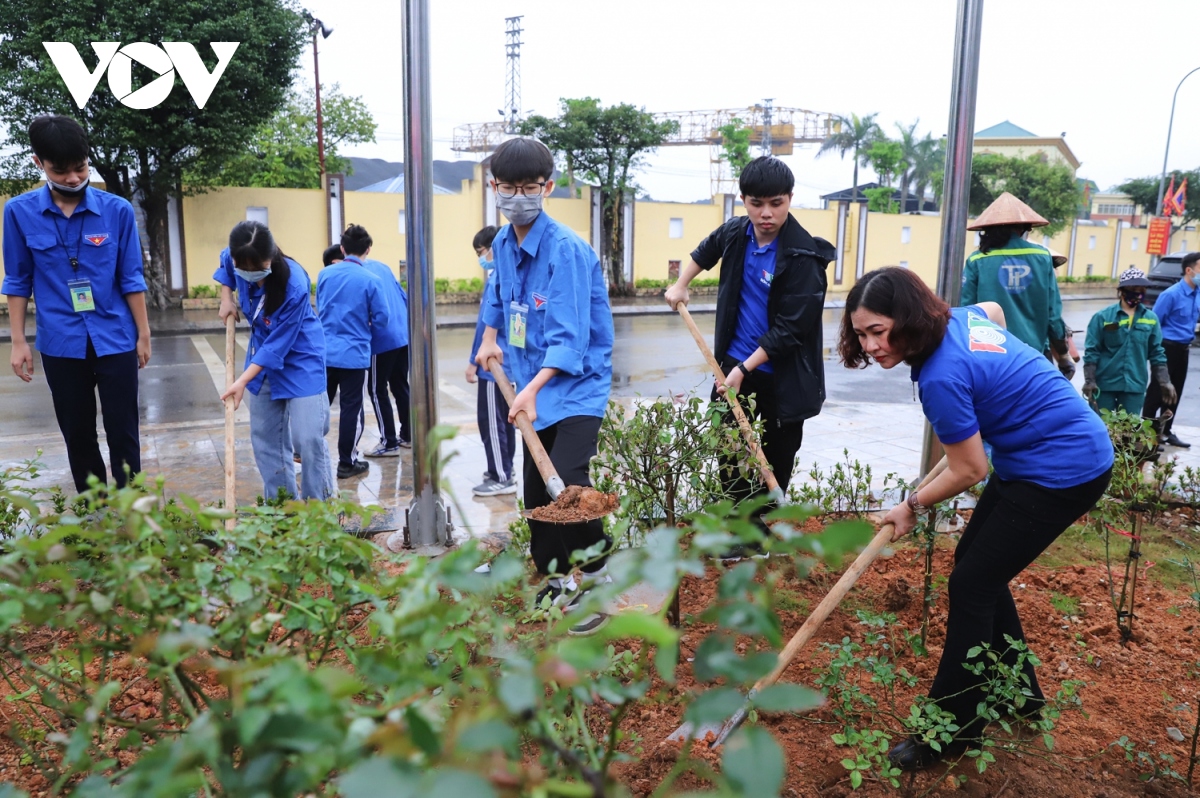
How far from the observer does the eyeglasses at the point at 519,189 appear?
3.40 meters

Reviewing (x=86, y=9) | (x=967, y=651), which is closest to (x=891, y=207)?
(x=86, y=9)

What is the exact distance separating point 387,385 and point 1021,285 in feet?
14.2

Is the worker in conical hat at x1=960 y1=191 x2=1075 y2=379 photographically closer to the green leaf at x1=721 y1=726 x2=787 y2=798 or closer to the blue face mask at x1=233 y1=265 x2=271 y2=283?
the blue face mask at x1=233 y1=265 x2=271 y2=283

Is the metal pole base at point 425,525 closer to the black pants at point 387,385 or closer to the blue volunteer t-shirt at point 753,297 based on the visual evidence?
the blue volunteer t-shirt at point 753,297

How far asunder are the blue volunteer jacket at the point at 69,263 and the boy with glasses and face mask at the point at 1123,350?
5983 millimetres

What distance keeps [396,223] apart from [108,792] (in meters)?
21.2

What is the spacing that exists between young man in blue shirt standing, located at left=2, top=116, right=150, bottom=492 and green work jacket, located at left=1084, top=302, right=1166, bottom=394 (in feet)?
20.1

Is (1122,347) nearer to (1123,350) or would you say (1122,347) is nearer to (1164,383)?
(1123,350)

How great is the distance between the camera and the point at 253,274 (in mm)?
4117

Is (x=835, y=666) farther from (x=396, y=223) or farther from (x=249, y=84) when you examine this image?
(x=396, y=223)

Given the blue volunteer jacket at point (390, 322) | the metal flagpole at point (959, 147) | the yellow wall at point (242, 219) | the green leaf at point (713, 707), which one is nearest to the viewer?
the green leaf at point (713, 707)

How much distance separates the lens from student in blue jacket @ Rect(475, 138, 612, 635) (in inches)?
131

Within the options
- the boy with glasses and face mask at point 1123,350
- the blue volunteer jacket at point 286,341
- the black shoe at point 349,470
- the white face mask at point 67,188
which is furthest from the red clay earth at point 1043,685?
the black shoe at point 349,470

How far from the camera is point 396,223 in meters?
21.2
